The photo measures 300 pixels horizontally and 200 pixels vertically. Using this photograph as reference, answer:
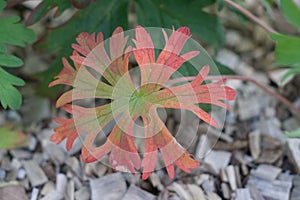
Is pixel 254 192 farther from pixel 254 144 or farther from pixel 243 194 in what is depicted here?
pixel 254 144

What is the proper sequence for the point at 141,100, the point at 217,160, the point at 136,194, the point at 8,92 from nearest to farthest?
the point at 141,100
the point at 8,92
the point at 136,194
the point at 217,160

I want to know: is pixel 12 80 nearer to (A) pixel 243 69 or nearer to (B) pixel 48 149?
(B) pixel 48 149

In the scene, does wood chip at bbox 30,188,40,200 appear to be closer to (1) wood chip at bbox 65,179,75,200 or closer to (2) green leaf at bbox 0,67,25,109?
(1) wood chip at bbox 65,179,75,200

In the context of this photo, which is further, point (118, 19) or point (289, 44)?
point (118, 19)

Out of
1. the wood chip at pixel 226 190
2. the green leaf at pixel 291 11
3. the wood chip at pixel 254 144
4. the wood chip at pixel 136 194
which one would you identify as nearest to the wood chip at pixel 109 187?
the wood chip at pixel 136 194

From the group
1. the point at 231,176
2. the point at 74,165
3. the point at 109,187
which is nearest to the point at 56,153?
the point at 74,165

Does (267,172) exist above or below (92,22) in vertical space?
below

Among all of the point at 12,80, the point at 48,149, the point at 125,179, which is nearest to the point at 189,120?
the point at 125,179
